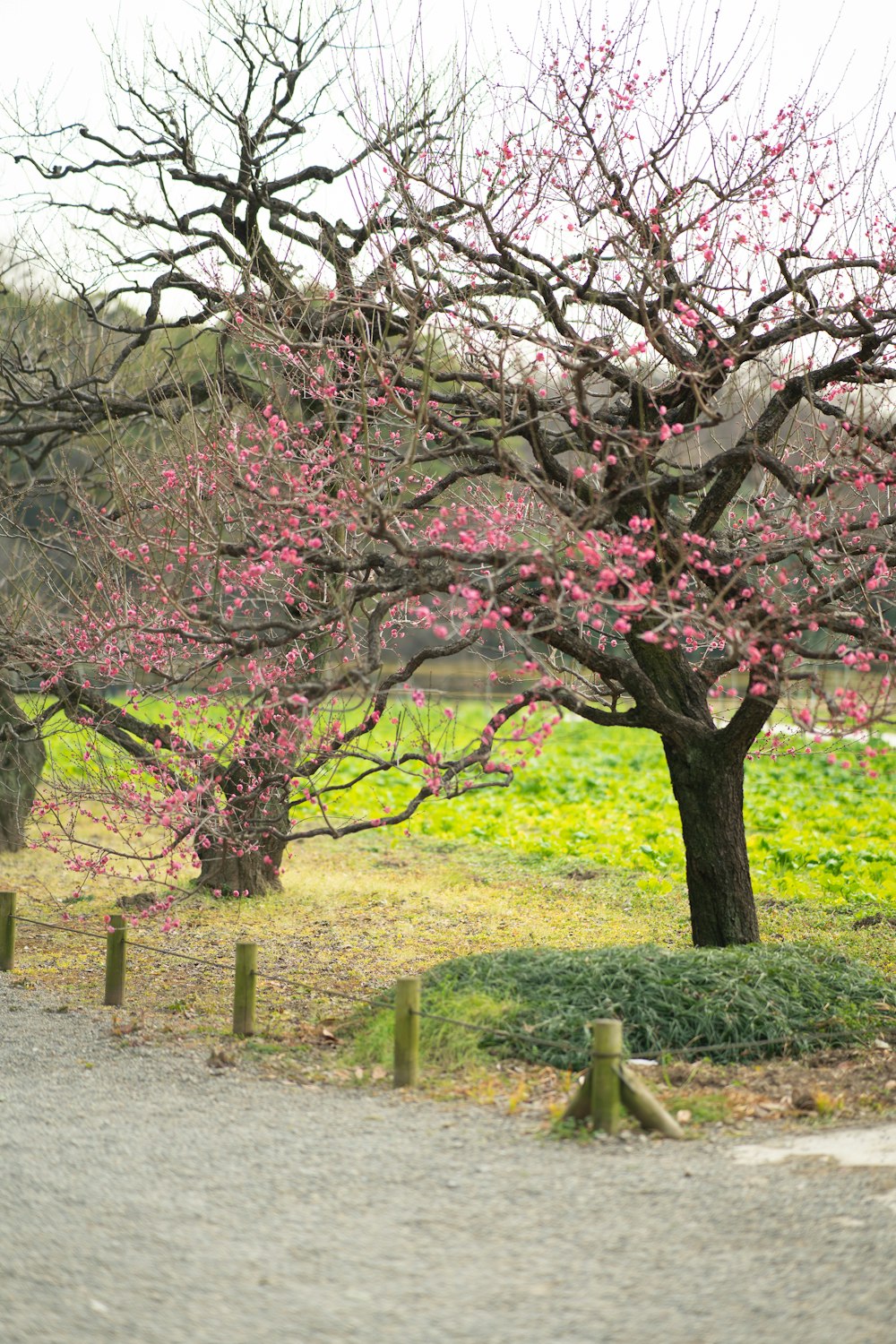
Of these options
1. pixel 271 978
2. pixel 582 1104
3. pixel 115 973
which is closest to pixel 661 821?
pixel 115 973

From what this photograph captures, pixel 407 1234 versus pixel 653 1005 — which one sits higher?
pixel 653 1005

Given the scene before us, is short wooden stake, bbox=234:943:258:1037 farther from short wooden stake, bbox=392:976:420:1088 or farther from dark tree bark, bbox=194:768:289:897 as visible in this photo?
short wooden stake, bbox=392:976:420:1088

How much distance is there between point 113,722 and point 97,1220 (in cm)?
721

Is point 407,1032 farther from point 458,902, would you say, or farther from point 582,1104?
point 458,902

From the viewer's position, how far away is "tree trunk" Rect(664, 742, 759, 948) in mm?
10172

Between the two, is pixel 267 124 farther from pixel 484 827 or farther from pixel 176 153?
pixel 484 827

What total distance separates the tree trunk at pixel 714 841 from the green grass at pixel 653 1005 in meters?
1.16

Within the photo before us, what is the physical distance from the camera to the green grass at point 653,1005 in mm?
7980

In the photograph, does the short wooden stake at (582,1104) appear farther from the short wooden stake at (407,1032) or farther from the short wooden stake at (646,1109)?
the short wooden stake at (407,1032)

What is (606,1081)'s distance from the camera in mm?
6547

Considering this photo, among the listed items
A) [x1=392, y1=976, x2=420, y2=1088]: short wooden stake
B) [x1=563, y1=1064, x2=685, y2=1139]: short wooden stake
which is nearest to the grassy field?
[x1=392, y1=976, x2=420, y2=1088]: short wooden stake

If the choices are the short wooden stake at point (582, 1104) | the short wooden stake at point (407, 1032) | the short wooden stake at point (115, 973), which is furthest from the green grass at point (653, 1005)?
the short wooden stake at point (115, 973)

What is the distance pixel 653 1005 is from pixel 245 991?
2.83 metres

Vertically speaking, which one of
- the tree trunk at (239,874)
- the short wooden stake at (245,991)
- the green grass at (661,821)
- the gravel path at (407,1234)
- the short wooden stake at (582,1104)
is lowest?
the gravel path at (407,1234)
